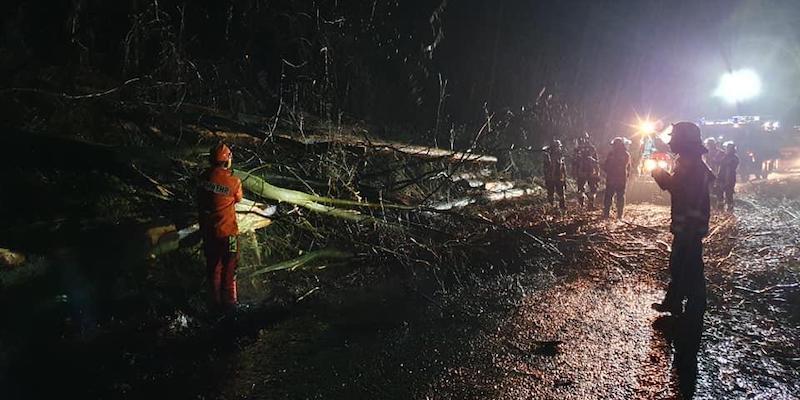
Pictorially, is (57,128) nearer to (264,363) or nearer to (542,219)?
(264,363)

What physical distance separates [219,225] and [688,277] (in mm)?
4779

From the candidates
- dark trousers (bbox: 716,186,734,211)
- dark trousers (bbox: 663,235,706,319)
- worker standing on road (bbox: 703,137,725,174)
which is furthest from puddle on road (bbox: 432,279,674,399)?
worker standing on road (bbox: 703,137,725,174)

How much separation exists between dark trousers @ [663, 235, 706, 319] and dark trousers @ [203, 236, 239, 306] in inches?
180

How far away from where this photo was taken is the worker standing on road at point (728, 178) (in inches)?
447

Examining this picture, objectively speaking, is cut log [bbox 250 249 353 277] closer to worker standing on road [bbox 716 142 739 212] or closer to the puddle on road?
the puddle on road

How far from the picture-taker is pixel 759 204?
12.6m

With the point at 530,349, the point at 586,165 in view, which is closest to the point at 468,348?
the point at 530,349

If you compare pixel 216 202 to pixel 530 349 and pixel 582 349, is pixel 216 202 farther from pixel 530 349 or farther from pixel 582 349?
pixel 582 349

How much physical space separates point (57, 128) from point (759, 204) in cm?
1616

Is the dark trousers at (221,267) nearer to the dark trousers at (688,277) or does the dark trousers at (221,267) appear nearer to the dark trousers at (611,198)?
the dark trousers at (688,277)

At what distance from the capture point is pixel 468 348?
3.96 m

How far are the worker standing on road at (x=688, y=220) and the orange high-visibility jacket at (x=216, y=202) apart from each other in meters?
4.56

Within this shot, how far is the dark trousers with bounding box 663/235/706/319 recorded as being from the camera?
4.45m

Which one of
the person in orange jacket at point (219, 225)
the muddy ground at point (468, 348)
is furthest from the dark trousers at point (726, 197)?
the person in orange jacket at point (219, 225)
